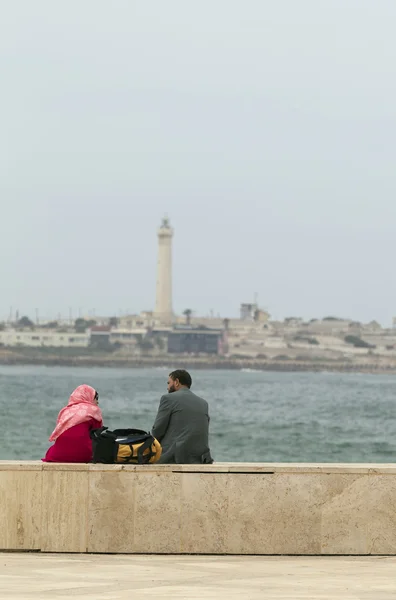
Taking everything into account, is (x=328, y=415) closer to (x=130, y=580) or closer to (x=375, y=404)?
(x=375, y=404)

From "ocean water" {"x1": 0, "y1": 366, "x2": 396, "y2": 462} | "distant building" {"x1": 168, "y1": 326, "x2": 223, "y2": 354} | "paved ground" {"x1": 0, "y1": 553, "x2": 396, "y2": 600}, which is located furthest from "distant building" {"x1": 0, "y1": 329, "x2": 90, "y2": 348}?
"paved ground" {"x1": 0, "y1": 553, "x2": 396, "y2": 600}

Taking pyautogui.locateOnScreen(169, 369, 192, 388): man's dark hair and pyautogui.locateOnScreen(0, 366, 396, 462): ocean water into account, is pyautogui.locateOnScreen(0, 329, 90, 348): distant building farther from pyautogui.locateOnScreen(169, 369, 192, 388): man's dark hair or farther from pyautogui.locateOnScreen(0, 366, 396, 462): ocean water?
pyautogui.locateOnScreen(169, 369, 192, 388): man's dark hair

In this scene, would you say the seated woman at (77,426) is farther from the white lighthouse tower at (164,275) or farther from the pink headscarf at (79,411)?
the white lighthouse tower at (164,275)

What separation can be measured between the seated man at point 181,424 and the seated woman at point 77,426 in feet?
1.34

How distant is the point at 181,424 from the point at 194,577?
177cm

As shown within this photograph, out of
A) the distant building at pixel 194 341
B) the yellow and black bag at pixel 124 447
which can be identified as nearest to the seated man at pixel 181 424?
the yellow and black bag at pixel 124 447

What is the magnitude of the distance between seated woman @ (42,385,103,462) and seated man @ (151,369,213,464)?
407 millimetres

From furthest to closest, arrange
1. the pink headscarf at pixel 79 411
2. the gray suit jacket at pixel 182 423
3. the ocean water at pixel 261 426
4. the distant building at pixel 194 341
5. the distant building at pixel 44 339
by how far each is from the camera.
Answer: the distant building at pixel 44 339, the distant building at pixel 194 341, the ocean water at pixel 261 426, the gray suit jacket at pixel 182 423, the pink headscarf at pixel 79 411

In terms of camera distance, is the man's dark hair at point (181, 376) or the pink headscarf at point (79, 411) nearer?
the pink headscarf at point (79, 411)

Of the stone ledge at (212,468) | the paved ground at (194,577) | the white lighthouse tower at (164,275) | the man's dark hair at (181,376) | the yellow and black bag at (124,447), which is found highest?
the white lighthouse tower at (164,275)

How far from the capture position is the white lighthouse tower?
15950 cm

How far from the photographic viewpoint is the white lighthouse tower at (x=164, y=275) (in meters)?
160

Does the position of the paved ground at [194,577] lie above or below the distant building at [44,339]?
below

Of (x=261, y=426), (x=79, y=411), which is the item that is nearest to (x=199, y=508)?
(x=79, y=411)
